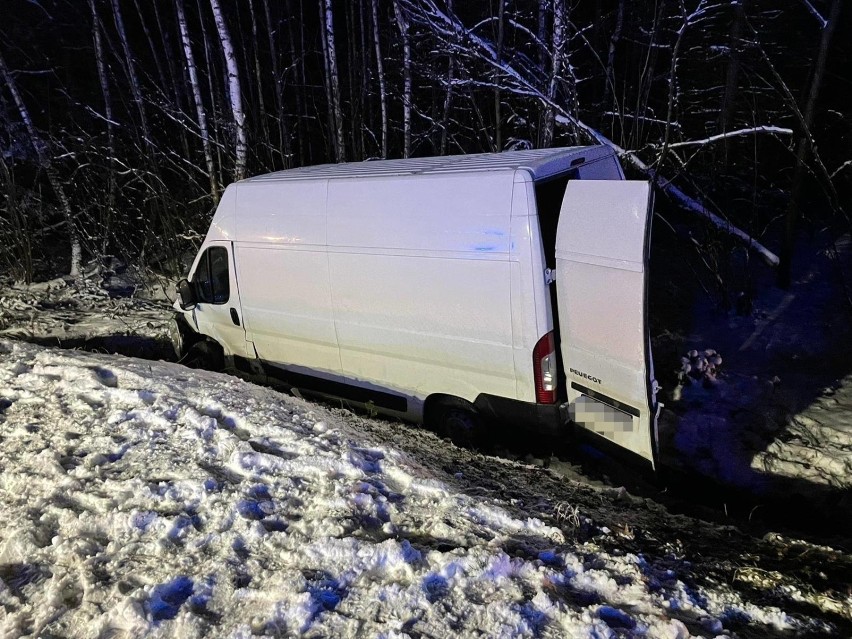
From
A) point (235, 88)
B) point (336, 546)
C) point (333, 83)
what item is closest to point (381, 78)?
point (333, 83)

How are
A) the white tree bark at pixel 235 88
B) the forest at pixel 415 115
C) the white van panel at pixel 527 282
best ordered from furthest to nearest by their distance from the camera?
the white tree bark at pixel 235 88
the forest at pixel 415 115
the white van panel at pixel 527 282

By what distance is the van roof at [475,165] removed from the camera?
4.25 m

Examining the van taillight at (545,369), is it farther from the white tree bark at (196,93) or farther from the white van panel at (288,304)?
the white tree bark at (196,93)

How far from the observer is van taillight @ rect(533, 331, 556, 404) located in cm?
427

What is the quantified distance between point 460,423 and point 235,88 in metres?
7.68

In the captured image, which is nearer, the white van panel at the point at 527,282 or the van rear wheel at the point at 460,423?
the white van panel at the point at 527,282

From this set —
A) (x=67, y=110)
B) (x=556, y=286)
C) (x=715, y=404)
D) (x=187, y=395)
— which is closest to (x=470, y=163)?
(x=556, y=286)

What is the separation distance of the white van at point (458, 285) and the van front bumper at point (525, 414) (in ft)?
0.05

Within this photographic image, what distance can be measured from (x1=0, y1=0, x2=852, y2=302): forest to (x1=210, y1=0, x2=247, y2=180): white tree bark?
0.03m

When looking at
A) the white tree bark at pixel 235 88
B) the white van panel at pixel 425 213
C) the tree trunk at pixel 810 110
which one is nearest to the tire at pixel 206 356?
the white van panel at pixel 425 213

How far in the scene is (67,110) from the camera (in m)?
13.2

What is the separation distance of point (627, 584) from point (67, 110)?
15.0 meters

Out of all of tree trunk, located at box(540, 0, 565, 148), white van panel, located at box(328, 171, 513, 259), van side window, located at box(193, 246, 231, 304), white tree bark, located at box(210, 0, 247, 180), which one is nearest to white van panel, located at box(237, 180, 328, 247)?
white van panel, located at box(328, 171, 513, 259)

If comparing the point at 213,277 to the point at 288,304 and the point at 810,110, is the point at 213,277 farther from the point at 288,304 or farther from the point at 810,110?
the point at 810,110
